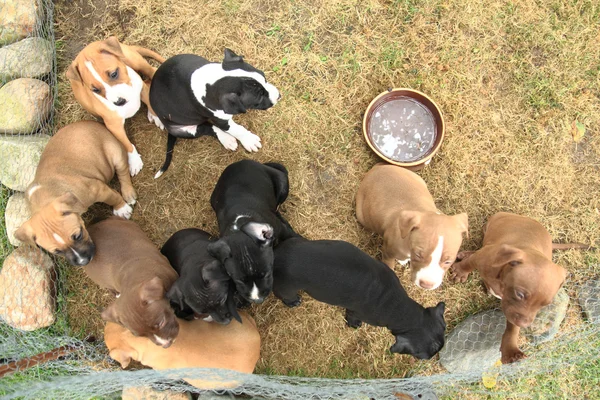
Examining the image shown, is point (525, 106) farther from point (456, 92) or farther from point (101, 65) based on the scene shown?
point (101, 65)

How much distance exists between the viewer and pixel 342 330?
5859mm

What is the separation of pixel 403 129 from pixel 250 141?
1.99 meters

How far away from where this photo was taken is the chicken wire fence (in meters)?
5.36

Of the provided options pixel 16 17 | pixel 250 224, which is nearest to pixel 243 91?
pixel 250 224

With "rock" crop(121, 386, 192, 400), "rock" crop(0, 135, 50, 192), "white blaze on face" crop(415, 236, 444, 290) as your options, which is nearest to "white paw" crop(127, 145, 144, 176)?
"rock" crop(0, 135, 50, 192)

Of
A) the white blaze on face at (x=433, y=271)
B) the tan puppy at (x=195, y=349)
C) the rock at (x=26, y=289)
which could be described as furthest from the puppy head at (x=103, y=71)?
the white blaze on face at (x=433, y=271)

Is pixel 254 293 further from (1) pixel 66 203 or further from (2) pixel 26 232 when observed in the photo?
(2) pixel 26 232

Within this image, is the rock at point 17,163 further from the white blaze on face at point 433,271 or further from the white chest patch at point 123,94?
the white blaze on face at point 433,271

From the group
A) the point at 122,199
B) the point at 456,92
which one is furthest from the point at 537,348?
the point at 122,199

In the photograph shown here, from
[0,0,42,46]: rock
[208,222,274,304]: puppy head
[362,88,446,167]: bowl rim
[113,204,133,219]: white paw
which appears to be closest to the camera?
[208,222,274,304]: puppy head

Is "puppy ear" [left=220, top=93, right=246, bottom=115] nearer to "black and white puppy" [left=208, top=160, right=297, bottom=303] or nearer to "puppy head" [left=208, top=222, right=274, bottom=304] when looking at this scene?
"black and white puppy" [left=208, top=160, right=297, bottom=303]

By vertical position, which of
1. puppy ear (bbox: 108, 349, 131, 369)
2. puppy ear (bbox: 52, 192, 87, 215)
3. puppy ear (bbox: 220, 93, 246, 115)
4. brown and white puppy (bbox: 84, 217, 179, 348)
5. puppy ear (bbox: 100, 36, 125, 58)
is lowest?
puppy ear (bbox: 108, 349, 131, 369)

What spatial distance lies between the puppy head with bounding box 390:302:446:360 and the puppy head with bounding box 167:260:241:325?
5.49 feet

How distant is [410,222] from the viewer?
4.48 meters
